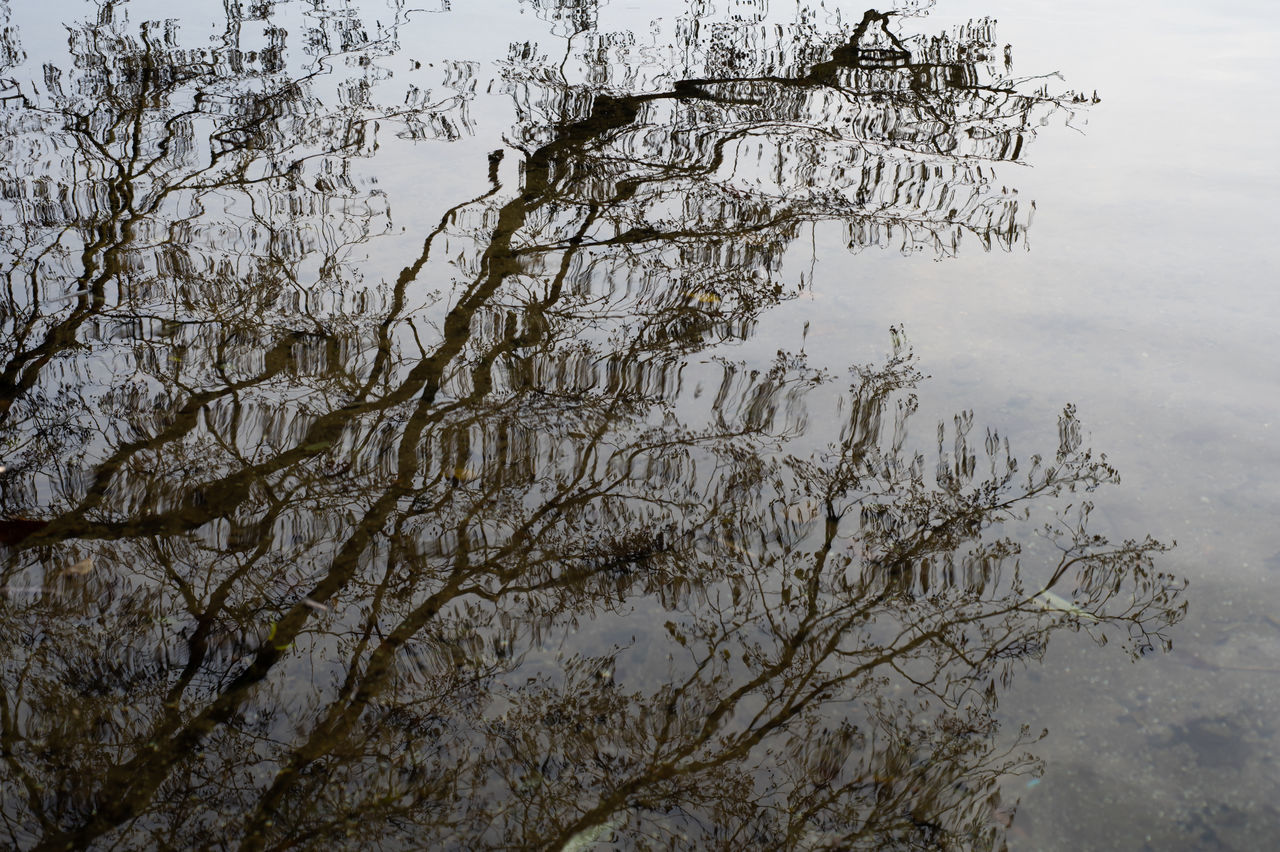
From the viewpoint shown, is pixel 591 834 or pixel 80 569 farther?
pixel 80 569

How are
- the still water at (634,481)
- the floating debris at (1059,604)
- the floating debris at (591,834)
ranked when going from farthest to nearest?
the floating debris at (1059,604) → the still water at (634,481) → the floating debris at (591,834)

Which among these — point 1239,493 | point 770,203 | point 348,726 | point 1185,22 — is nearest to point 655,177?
point 770,203

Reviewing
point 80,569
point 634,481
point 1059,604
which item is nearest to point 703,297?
point 634,481

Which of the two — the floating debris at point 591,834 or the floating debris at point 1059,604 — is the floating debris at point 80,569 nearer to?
the floating debris at point 591,834

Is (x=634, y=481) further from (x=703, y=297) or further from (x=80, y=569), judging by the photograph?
(x=80, y=569)

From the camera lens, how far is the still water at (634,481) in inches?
96.5

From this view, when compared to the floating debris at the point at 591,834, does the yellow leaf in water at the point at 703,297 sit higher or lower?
higher

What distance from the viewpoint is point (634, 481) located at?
344 centimetres

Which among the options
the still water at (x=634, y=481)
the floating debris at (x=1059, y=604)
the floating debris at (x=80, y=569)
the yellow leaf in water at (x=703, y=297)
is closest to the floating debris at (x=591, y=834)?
the still water at (x=634, y=481)

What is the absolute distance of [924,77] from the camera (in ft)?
25.1

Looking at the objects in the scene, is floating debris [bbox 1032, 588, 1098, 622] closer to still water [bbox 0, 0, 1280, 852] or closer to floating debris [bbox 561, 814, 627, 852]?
still water [bbox 0, 0, 1280, 852]

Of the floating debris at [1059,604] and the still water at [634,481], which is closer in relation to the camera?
the still water at [634,481]

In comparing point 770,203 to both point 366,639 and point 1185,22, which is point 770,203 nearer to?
point 366,639

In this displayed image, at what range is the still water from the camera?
2451 millimetres
